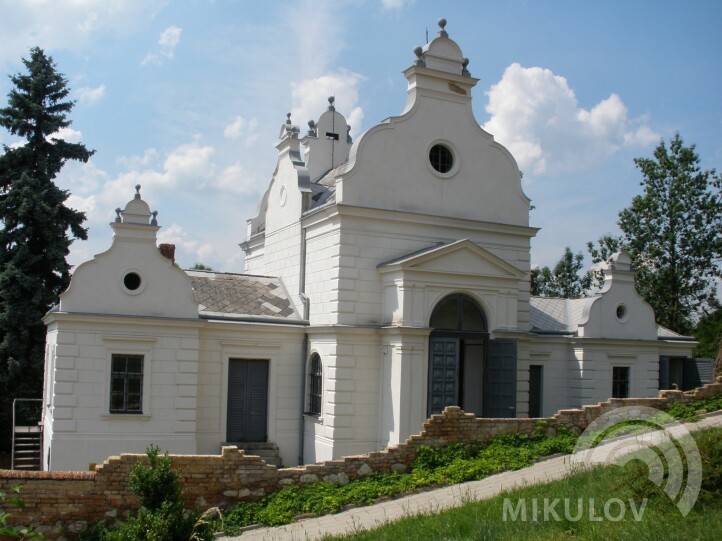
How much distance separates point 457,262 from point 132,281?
821cm

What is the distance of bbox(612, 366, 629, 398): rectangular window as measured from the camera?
24141 millimetres

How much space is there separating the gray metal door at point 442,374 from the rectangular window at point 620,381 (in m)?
7.50

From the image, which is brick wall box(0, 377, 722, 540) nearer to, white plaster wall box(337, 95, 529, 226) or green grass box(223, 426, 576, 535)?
green grass box(223, 426, 576, 535)

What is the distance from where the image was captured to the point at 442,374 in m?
19.2

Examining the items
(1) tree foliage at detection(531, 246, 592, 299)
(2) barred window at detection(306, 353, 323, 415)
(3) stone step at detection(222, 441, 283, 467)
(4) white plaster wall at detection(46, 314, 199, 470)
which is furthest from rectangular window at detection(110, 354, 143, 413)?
(1) tree foliage at detection(531, 246, 592, 299)

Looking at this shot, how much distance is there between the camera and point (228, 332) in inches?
792

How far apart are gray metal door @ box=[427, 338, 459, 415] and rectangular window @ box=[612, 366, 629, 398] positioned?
24.6 ft

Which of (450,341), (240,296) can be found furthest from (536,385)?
(240,296)

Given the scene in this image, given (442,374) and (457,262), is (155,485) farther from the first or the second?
(457,262)

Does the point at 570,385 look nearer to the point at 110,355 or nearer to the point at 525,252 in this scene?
the point at 525,252

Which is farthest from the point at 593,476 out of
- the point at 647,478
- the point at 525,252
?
the point at 525,252

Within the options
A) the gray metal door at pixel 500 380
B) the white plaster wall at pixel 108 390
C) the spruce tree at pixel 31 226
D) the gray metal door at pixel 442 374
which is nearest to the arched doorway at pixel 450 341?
the gray metal door at pixel 442 374

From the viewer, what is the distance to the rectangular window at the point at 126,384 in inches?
720

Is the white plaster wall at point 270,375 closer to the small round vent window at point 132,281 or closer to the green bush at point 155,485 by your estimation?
the small round vent window at point 132,281
